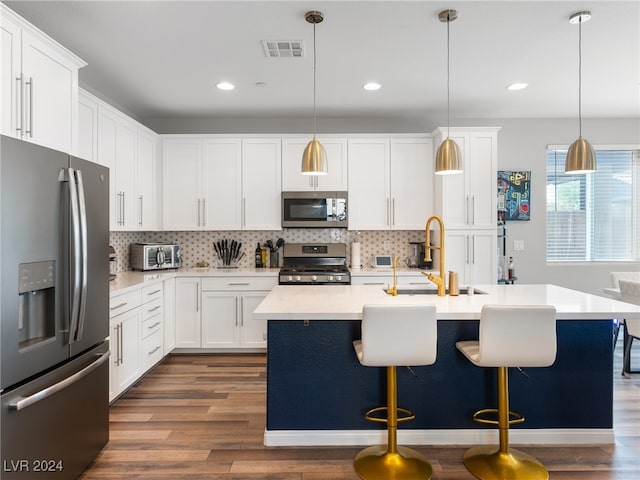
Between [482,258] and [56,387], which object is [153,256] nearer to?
[56,387]

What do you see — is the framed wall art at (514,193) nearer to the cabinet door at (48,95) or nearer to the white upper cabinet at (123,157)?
the white upper cabinet at (123,157)

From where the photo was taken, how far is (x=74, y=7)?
2551mm

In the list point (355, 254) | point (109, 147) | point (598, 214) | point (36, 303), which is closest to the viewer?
point (36, 303)

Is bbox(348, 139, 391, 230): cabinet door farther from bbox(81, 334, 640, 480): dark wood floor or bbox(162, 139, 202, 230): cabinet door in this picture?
bbox(81, 334, 640, 480): dark wood floor

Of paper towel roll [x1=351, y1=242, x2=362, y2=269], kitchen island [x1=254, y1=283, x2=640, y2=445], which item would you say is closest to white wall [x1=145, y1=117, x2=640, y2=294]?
paper towel roll [x1=351, y1=242, x2=362, y2=269]

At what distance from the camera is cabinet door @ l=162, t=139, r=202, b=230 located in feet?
15.6

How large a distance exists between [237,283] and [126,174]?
1.51m

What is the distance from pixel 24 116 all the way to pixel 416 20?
2328 millimetres

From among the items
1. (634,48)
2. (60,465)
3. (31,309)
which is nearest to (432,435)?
(60,465)

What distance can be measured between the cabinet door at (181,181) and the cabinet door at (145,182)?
0.52ft

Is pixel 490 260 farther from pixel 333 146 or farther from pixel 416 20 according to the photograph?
pixel 416 20

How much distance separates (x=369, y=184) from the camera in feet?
15.6

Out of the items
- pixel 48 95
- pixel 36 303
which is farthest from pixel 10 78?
pixel 36 303

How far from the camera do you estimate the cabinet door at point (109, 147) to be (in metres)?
3.50
